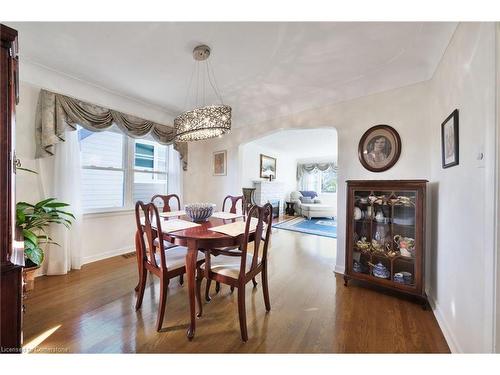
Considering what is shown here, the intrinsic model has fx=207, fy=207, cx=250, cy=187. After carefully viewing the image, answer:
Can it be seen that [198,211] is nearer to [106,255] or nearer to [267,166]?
[106,255]

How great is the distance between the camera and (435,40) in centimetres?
169

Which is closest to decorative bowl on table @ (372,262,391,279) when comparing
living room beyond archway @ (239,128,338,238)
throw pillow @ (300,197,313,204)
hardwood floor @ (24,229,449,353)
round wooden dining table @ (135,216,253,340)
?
hardwood floor @ (24,229,449,353)

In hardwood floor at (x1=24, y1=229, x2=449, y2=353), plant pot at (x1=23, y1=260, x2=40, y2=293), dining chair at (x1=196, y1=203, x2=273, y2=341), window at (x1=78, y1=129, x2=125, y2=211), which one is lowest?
hardwood floor at (x1=24, y1=229, x2=449, y2=353)

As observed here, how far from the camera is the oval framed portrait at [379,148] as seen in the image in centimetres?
225

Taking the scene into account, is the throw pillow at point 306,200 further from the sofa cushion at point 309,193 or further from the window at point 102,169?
the window at point 102,169

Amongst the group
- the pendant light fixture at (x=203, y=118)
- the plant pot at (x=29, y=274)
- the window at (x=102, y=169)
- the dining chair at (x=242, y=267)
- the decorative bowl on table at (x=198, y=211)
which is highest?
the pendant light fixture at (x=203, y=118)

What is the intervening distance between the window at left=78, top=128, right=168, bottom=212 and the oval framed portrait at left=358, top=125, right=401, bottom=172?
3.17 meters

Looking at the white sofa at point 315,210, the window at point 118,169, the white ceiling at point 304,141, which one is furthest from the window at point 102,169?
the white sofa at point 315,210

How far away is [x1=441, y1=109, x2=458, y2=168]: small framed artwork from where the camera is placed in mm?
1418

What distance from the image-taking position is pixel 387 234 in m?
2.15

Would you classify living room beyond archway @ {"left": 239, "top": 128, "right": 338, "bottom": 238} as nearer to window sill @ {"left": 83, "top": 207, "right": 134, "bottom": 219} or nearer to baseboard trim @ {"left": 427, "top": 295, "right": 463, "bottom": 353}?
window sill @ {"left": 83, "top": 207, "right": 134, "bottom": 219}

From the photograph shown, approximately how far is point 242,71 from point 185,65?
0.61 metres
